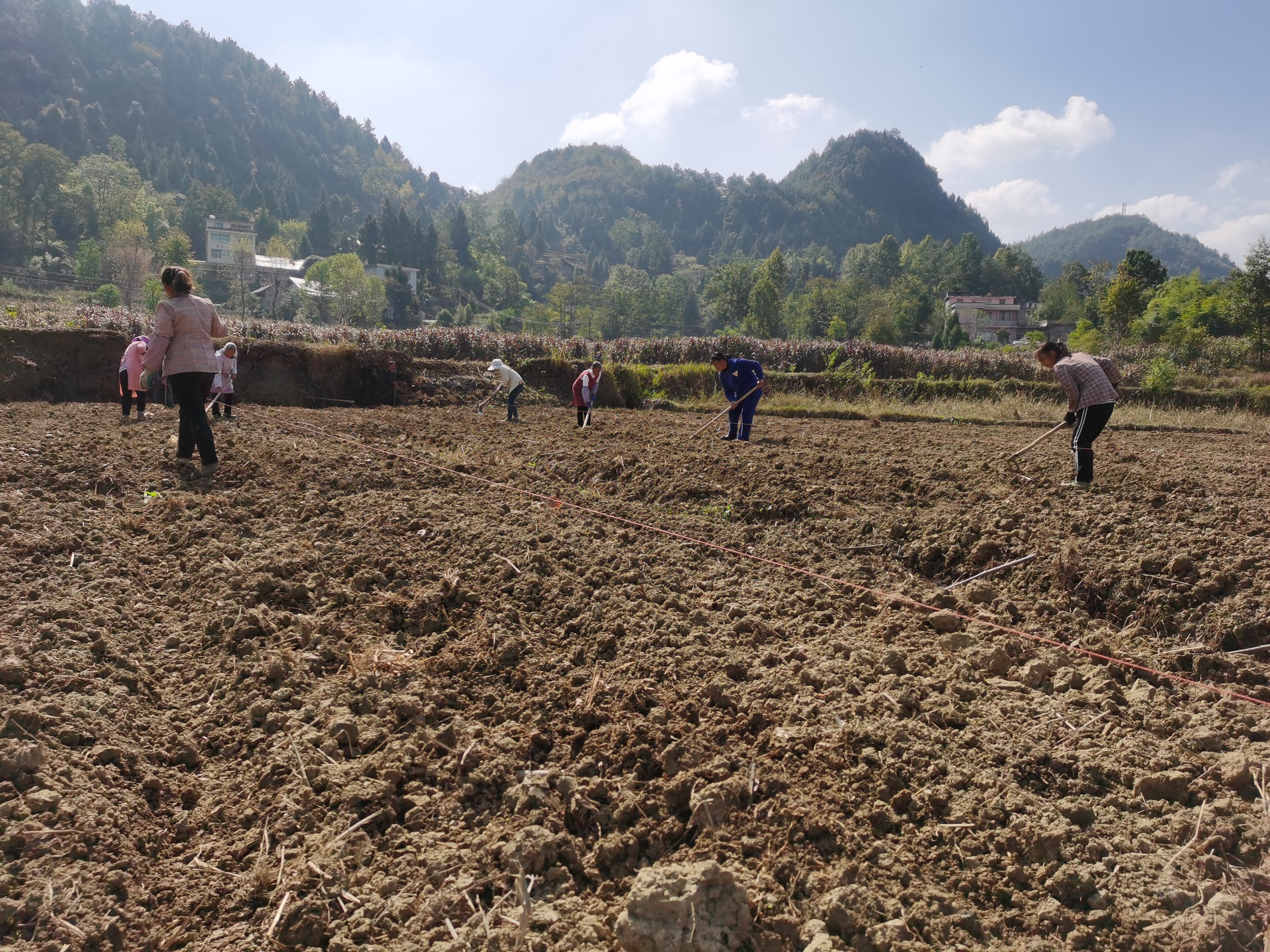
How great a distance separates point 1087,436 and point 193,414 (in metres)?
9.29

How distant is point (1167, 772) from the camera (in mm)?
3246

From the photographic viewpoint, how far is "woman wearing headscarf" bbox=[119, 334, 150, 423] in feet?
33.4

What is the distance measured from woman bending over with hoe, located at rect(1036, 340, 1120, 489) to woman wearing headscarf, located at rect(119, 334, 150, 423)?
11.8 meters

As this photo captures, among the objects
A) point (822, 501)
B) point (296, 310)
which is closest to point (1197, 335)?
point (822, 501)

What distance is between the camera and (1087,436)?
746cm

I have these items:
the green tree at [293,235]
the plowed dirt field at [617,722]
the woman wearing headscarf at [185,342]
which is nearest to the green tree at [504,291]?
the green tree at [293,235]

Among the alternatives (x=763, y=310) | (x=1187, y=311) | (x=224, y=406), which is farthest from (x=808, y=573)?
(x=763, y=310)

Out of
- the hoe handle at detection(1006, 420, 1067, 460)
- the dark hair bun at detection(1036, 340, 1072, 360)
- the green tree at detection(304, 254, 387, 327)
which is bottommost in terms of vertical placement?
the hoe handle at detection(1006, 420, 1067, 460)

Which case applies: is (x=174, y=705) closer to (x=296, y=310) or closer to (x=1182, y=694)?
(x=1182, y=694)

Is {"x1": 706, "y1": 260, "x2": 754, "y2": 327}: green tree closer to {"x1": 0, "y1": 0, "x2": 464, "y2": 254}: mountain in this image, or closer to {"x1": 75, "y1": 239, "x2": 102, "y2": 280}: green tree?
{"x1": 75, "y1": 239, "x2": 102, "y2": 280}: green tree

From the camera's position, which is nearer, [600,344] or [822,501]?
[822,501]

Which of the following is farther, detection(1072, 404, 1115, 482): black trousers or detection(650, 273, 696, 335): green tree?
detection(650, 273, 696, 335): green tree

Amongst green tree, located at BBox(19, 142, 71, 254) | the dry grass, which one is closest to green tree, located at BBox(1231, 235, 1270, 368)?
the dry grass

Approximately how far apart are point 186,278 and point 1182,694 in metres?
8.51
